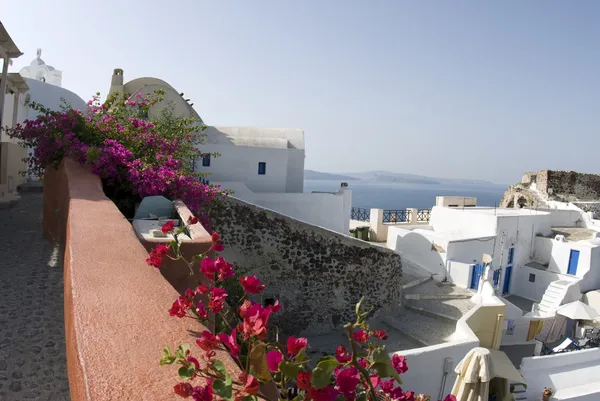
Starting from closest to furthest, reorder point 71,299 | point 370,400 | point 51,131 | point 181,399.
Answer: point 181,399 → point 370,400 → point 71,299 → point 51,131

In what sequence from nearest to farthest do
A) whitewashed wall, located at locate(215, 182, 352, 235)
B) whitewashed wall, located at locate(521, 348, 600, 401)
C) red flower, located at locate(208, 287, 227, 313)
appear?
1. red flower, located at locate(208, 287, 227, 313)
2. whitewashed wall, located at locate(521, 348, 600, 401)
3. whitewashed wall, located at locate(215, 182, 352, 235)

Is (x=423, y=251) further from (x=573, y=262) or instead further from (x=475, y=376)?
Result: (x=475, y=376)

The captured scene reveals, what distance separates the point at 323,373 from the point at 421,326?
11063 millimetres

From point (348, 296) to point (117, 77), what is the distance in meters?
12.7

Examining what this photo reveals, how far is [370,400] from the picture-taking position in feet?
5.84

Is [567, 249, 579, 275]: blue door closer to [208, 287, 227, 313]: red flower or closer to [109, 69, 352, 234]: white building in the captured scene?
[109, 69, 352, 234]: white building

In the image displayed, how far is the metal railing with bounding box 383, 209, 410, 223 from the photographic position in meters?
22.3

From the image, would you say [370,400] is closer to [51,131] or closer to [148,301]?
[148,301]

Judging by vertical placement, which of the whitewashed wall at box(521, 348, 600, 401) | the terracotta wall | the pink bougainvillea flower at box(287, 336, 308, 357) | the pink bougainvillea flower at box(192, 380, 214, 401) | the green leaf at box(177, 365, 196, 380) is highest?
the pink bougainvillea flower at box(287, 336, 308, 357)

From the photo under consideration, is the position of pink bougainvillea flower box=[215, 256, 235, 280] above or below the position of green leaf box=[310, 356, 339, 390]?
above

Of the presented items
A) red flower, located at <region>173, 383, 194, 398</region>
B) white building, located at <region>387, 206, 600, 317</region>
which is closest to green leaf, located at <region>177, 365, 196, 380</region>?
red flower, located at <region>173, 383, 194, 398</region>

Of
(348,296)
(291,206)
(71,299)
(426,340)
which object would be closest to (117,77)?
(291,206)

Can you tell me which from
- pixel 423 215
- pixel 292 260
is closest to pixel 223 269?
pixel 292 260

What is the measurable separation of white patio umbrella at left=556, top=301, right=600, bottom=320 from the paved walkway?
1462 centimetres
